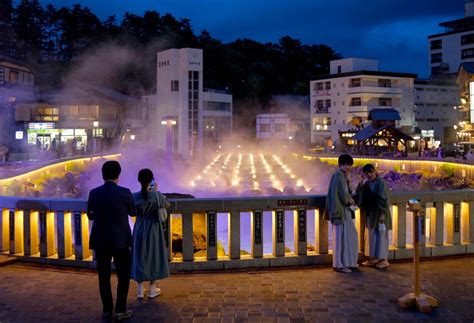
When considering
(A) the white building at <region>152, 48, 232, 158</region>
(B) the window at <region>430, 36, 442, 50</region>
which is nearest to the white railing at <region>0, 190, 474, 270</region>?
(A) the white building at <region>152, 48, 232, 158</region>

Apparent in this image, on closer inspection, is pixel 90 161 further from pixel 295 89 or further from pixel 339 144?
pixel 295 89

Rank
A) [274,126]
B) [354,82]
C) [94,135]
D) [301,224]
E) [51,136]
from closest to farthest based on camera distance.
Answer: [301,224] < [51,136] < [94,135] < [354,82] < [274,126]

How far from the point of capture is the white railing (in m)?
7.15

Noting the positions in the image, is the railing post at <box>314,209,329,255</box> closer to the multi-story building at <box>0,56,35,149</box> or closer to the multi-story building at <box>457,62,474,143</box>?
the multi-story building at <box>457,62,474,143</box>

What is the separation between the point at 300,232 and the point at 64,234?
11.8 feet

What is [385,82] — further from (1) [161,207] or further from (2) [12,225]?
(1) [161,207]

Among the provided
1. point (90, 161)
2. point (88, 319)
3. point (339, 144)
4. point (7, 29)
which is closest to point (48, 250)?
point (88, 319)

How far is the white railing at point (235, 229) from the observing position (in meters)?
7.15

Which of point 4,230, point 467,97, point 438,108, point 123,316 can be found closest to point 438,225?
point 123,316

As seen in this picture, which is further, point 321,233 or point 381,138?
point 381,138

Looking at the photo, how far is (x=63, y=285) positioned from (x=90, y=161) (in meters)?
30.7

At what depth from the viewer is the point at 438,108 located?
64.9 metres

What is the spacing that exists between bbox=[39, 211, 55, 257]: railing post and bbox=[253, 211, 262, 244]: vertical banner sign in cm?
312

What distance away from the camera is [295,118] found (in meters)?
70.0
